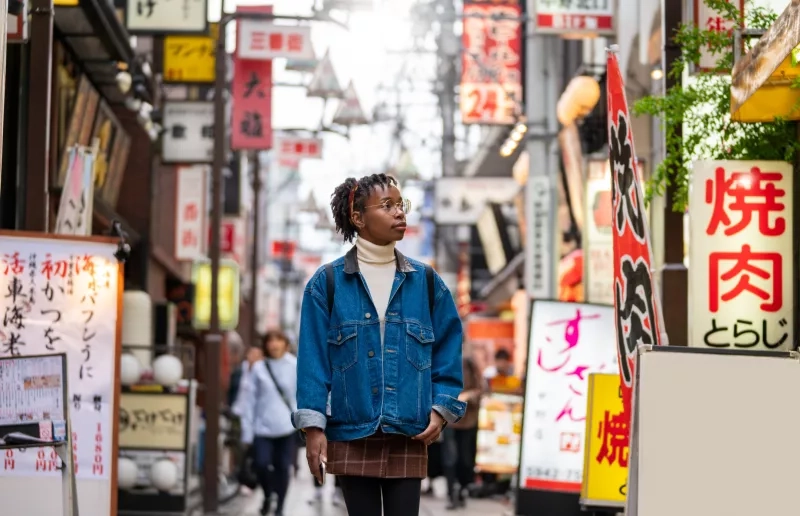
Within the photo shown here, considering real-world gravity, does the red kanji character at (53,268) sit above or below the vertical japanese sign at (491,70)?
below

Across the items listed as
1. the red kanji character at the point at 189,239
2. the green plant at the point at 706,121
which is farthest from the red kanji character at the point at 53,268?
the red kanji character at the point at 189,239

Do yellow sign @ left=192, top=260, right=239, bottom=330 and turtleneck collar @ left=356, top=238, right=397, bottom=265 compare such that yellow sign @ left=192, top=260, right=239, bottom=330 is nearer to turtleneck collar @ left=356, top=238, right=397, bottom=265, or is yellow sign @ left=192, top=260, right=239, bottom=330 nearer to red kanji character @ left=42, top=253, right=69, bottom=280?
red kanji character @ left=42, top=253, right=69, bottom=280

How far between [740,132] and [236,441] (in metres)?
14.5

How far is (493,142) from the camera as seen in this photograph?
124 feet

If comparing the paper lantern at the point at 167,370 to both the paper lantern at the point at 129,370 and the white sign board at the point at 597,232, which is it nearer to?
the paper lantern at the point at 129,370

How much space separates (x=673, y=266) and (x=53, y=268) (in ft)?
13.3

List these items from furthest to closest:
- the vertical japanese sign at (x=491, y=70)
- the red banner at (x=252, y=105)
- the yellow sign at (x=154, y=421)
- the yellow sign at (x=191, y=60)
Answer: the vertical japanese sign at (x=491, y=70) < the red banner at (x=252, y=105) < the yellow sign at (x=191, y=60) < the yellow sign at (x=154, y=421)

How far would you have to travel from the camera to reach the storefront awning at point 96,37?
47.0ft

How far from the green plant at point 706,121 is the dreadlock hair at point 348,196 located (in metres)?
3.54

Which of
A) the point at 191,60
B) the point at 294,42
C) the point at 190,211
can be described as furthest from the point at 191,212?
the point at 294,42

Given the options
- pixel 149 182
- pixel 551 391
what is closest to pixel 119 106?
pixel 149 182

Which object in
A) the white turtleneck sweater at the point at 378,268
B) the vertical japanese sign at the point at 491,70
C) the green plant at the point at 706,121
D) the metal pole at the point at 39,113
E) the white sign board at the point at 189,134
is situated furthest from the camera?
the vertical japanese sign at the point at 491,70

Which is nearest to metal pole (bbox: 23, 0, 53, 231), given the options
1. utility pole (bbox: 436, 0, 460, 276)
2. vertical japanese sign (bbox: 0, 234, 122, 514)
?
vertical japanese sign (bbox: 0, 234, 122, 514)

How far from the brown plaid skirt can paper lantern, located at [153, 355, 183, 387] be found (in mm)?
9574
